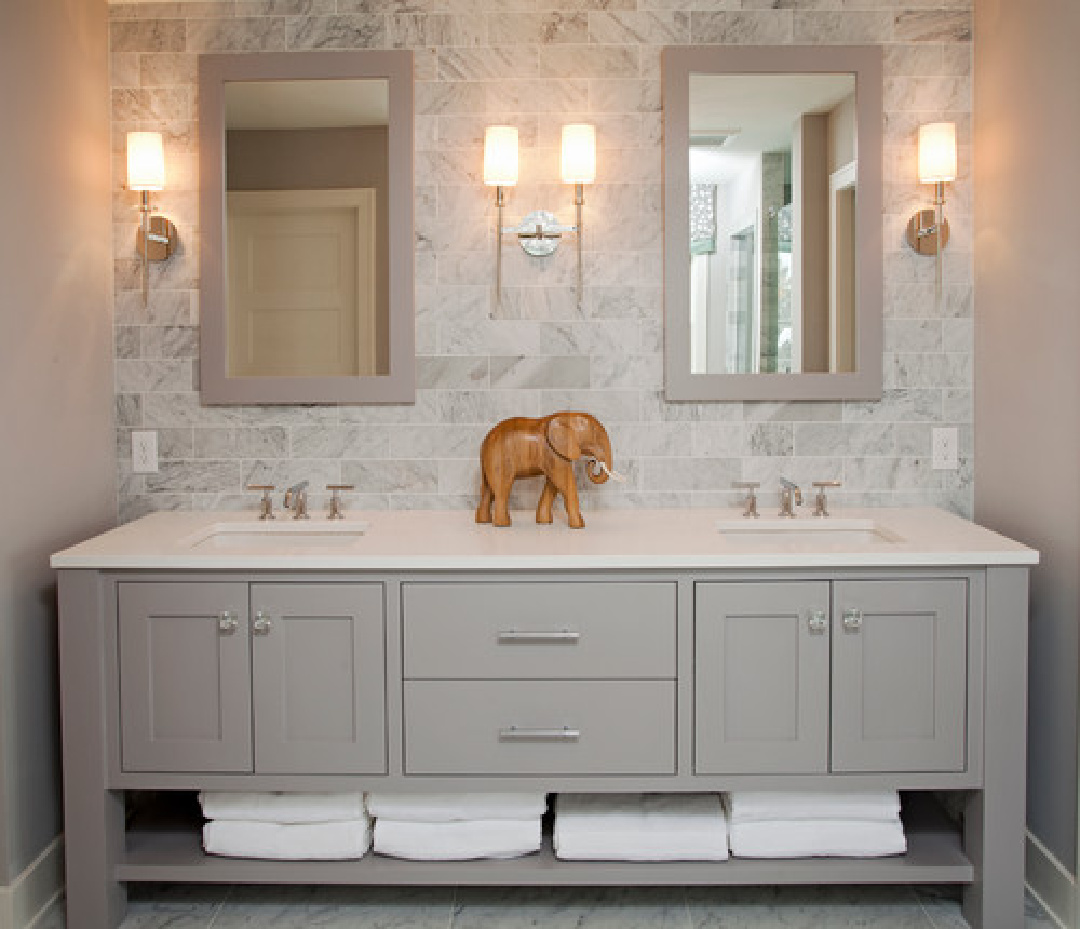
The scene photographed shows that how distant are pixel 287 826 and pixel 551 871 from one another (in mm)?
624

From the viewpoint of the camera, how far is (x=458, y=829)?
7.72 feet

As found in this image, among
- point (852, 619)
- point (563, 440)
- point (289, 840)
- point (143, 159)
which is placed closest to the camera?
point (852, 619)

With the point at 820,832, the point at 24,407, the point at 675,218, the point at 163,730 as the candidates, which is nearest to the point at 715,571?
the point at 820,832

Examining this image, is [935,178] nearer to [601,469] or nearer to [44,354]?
[601,469]

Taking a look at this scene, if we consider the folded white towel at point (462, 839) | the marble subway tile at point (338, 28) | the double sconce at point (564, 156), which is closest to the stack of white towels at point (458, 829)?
the folded white towel at point (462, 839)

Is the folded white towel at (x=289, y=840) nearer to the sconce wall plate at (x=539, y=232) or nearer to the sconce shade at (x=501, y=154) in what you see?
the sconce wall plate at (x=539, y=232)

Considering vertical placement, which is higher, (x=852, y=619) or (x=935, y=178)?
(x=935, y=178)

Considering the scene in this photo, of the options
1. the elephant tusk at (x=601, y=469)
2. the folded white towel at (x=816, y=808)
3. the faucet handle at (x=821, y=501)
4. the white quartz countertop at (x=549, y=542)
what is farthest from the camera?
the faucet handle at (x=821, y=501)

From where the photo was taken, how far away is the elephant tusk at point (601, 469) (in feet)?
8.58

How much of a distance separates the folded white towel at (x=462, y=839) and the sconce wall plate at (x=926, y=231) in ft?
6.00

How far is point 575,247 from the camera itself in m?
2.80

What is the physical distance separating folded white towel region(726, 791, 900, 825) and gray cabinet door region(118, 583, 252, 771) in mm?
1138

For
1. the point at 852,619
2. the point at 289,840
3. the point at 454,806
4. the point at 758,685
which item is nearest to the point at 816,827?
the point at 758,685

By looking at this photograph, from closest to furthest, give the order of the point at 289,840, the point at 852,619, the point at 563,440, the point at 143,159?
the point at 852,619 < the point at 289,840 < the point at 563,440 < the point at 143,159
